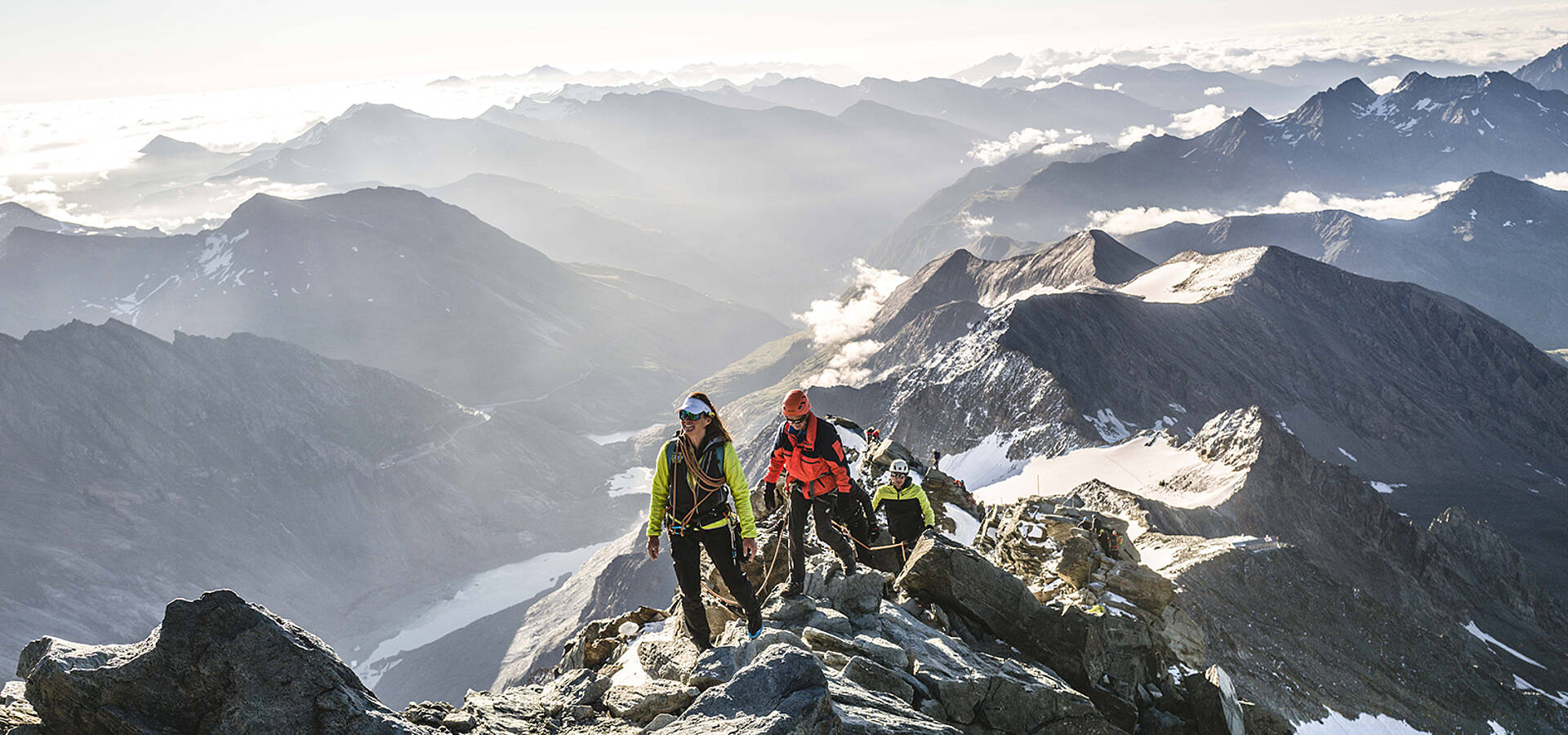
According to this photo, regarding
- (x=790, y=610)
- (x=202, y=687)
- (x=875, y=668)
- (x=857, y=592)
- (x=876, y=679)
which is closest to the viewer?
(x=202, y=687)

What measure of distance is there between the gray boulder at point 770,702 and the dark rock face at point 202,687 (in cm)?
397

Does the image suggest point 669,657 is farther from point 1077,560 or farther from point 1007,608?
point 1077,560

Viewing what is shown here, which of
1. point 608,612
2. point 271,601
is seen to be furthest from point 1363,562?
point 271,601

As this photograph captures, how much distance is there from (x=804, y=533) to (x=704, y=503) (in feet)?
14.3

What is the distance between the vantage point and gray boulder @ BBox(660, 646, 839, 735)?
10.4m

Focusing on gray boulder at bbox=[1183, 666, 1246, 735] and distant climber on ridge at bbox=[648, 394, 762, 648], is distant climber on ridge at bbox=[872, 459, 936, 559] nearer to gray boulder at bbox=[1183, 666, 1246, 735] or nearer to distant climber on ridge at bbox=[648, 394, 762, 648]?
gray boulder at bbox=[1183, 666, 1246, 735]

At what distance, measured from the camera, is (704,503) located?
48.2 ft

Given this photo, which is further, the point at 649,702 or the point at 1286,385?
the point at 1286,385

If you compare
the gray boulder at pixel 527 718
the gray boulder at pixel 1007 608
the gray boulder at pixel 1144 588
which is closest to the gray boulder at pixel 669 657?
the gray boulder at pixel 527 718

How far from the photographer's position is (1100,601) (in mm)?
21125

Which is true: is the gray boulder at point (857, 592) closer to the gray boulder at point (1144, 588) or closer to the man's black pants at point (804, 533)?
the man's black pants at point (804, 533)

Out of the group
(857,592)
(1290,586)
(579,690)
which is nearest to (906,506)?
(857,592)

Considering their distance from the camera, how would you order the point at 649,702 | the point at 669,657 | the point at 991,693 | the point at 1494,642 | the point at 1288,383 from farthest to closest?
1. the point at 1288,383
2. the point at 1494,642
3. the point at 669,657
4. the point at 991,693
5. the point at 649,702

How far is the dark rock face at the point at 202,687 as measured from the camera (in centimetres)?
1062
